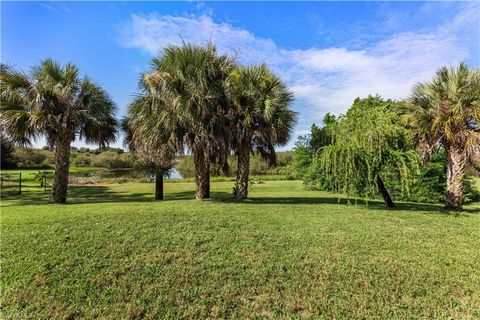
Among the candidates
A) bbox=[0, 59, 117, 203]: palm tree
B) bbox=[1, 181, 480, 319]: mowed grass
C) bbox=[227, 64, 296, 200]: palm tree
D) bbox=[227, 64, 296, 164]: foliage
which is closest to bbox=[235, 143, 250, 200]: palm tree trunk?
bbox=[227, 64, 296, 200]: palm tree

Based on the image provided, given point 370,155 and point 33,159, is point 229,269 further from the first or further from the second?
point 33,159

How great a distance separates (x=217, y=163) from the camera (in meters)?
11.6

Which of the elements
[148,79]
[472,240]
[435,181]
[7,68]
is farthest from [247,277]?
[435,181]

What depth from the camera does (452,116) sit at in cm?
1044

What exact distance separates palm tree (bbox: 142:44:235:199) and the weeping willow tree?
3948 millimetres

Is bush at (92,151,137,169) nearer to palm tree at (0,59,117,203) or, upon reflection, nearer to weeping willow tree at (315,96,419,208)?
palm tree at (0,59,117,203)

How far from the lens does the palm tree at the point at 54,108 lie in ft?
35.8

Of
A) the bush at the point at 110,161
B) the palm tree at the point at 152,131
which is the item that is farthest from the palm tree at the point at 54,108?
the bush at the point at 110,161

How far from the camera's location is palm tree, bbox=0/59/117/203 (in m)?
10.9

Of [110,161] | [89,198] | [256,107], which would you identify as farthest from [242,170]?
[110,161]

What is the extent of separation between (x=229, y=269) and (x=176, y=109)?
7.08 metres

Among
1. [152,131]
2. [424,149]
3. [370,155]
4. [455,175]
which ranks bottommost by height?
[455,175]

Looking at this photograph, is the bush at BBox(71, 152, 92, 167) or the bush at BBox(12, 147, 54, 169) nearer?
the bush at BBox(12, 147, 54, 169)

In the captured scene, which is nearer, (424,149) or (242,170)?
(424,149)
